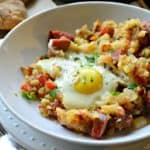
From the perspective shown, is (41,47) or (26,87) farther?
(41,47)

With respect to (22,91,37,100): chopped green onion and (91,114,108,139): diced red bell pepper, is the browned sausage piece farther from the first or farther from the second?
(91,114,108,139): diced red bell pepper

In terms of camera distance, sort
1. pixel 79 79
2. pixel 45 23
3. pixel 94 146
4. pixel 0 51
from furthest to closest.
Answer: pixel 45 23 < pixel 0 51 < pixel 79 79 < pixel 94 146

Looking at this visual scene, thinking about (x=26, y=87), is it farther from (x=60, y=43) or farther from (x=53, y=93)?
(x=60, y=43)

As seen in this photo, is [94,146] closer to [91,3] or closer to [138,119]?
[138,119]

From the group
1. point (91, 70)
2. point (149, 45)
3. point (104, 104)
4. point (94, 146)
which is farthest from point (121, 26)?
point (94, 146)

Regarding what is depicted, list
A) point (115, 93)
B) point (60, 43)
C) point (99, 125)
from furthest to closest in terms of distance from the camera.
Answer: point (60, 43) → point (115, 93) → point (99, 125)

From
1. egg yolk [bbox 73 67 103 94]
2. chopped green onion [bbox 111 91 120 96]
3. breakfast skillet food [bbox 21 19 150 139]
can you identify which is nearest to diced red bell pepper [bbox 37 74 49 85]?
breakfast skillet food [bbox 21 19 150 139]

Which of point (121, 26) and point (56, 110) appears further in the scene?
point (121, 26)

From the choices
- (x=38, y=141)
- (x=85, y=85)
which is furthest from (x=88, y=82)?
(x=38, y=141)

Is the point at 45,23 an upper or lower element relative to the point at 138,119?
upper
